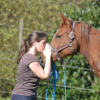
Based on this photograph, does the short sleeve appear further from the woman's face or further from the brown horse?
the brown horse

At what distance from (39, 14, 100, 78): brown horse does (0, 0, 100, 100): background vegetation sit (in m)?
1.40

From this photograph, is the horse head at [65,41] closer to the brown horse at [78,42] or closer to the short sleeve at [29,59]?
the brown horse at [78,42]

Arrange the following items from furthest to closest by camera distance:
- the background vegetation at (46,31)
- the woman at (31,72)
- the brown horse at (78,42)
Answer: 1. the background vegetation at (46,31)
2. the brown horse at (78,42)
3. the woman at (31,72)

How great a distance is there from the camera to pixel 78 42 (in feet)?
11.5

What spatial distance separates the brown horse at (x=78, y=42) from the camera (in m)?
3.38

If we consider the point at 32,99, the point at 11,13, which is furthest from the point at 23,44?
the point at 11,13

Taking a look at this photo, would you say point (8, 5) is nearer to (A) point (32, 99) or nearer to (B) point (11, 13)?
(B) point (11, 13)

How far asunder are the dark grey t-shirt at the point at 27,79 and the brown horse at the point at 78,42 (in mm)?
1097

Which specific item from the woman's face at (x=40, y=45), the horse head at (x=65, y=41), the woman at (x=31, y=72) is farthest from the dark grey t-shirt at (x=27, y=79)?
the horse head at (x=65, y=41)

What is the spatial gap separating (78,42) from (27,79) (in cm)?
127

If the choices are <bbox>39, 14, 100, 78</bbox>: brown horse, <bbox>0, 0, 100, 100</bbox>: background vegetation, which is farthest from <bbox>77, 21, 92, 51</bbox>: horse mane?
<bbox>0, 0, 100, 100</bbox>: background vegetation

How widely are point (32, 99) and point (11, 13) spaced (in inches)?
182

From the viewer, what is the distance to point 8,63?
20.1 ft

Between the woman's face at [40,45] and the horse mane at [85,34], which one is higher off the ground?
the horse mane at [85,34]
